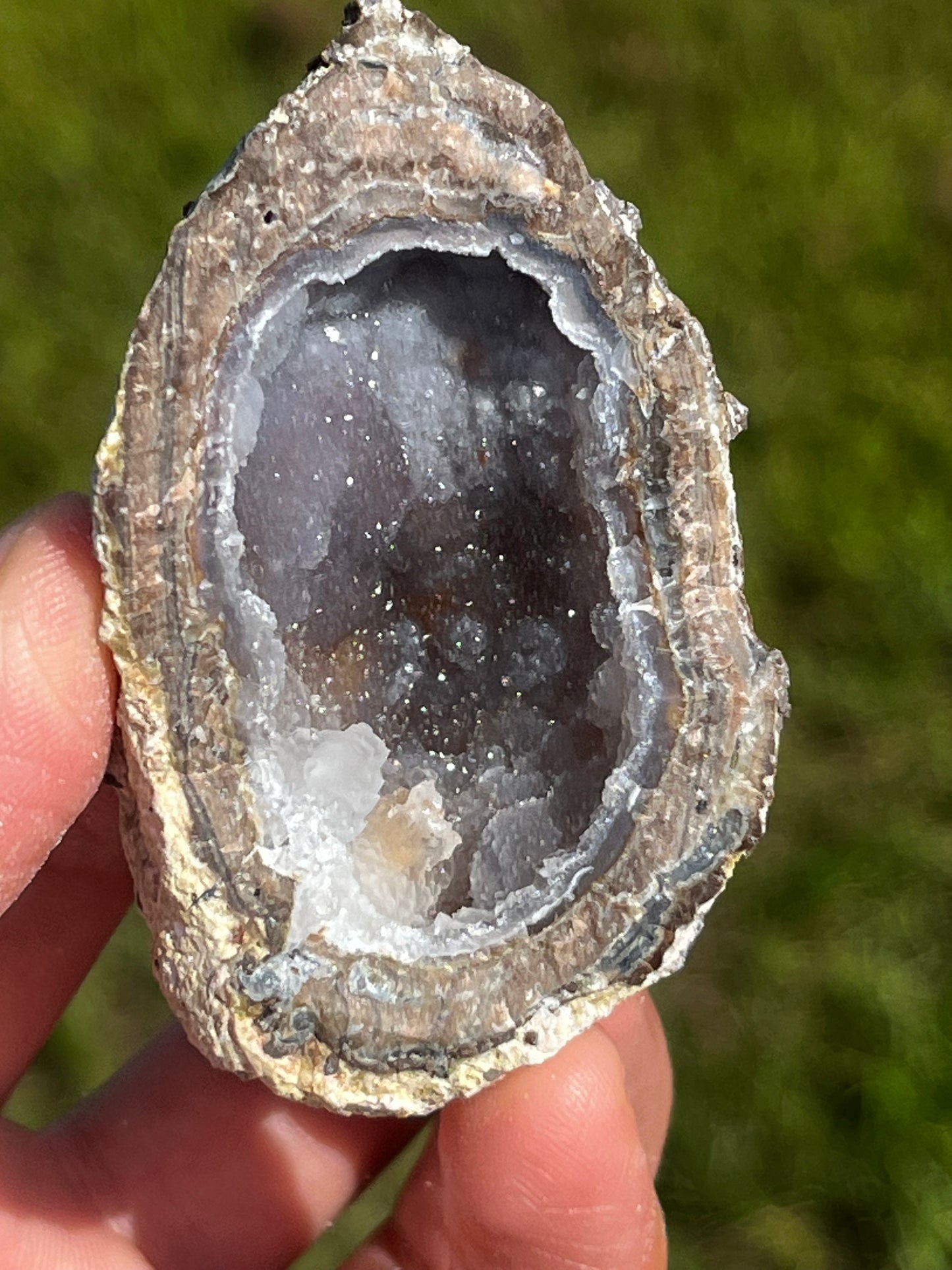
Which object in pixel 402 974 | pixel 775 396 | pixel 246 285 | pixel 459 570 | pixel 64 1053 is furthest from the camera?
pixel 775 396

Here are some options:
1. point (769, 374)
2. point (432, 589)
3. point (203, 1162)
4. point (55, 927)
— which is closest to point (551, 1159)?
point (203, 1162)

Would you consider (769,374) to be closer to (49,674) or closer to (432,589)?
(432,589)

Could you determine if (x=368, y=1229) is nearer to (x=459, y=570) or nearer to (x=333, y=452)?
(x=459, y=570)

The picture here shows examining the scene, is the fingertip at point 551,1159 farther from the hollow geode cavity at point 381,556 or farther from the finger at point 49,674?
the finger at point 49,674

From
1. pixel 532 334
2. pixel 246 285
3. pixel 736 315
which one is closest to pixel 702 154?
pixel 736 315

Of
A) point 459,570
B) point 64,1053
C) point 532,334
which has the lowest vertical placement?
point 64,1053

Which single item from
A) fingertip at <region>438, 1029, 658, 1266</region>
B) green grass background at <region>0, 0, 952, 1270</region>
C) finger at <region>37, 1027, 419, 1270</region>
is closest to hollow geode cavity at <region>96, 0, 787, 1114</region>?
fingertip at <region>438, 1029, 658, 1266</region>
